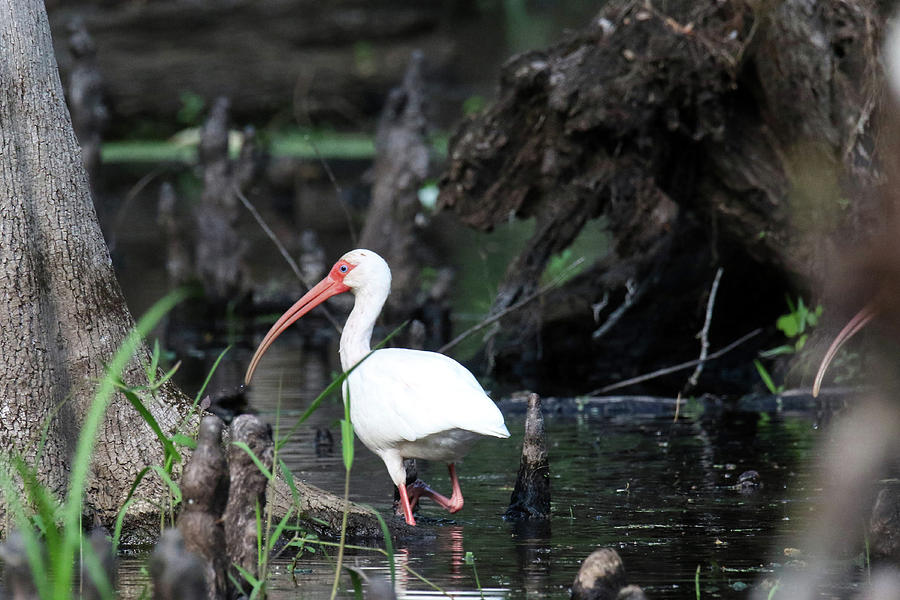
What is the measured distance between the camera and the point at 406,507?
249 inches

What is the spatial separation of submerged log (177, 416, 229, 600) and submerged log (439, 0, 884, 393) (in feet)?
17.3

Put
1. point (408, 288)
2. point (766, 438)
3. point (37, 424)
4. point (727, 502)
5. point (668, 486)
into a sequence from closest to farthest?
point (37, 424)
point (727, 502)
point (668, 486)
point (766, 438)
point (408, 288)

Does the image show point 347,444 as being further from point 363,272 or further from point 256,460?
point 363,272

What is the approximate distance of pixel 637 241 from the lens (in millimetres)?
9805

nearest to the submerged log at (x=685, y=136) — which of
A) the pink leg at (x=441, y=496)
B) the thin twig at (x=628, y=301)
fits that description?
the thin twig at (x=628, y=301)

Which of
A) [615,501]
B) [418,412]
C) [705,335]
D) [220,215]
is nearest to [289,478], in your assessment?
[418,412]

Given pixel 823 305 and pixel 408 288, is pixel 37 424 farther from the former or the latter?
pixel 408 288

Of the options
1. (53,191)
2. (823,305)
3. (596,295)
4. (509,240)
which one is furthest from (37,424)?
(509,240)

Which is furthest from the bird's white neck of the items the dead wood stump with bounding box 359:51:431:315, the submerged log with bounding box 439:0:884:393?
the dead wood stump with bounding box 359:51:431:315

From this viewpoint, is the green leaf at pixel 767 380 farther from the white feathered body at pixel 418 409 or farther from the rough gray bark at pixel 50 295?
the rough gray bark at pixel 50 295

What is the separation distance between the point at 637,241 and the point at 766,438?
191 cm

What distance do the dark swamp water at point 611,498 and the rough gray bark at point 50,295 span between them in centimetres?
60

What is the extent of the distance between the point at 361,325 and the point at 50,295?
205 cm

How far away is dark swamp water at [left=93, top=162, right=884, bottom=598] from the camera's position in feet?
17.3
